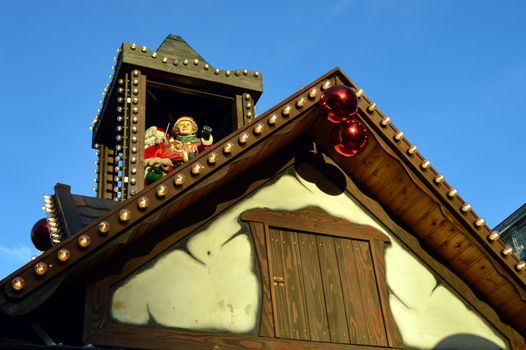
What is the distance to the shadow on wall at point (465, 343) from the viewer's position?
7.34 metres

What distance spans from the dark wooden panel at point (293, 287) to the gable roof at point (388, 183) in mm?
851

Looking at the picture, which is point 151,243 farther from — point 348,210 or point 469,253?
point 469,253

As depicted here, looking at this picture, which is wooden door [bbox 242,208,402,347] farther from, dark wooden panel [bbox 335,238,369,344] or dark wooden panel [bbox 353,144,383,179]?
dark wooden panel [bbox 353,144,383,179]

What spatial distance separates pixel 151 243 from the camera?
22.1ft

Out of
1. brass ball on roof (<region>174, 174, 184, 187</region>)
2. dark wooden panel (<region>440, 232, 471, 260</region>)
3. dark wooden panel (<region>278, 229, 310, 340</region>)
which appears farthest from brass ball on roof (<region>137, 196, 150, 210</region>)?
dark wooden panel (<region>440, 232, 471, 260</region>)

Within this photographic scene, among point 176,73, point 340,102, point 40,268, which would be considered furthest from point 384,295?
point 176,73

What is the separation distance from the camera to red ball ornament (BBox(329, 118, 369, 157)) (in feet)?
24.2

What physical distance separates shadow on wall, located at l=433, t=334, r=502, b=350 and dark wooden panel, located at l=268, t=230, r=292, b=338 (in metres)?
1.60

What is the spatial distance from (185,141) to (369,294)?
14.6 feet

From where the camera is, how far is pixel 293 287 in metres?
6.96

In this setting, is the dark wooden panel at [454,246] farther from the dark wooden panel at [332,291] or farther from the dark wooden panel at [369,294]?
the dark wooden panel at [332,291]

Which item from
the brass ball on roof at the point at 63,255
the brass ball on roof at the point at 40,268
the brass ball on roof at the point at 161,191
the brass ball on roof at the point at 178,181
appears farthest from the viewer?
the brass ball on roof at the point at 178,181

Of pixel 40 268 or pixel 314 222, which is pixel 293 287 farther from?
pixel 40 268

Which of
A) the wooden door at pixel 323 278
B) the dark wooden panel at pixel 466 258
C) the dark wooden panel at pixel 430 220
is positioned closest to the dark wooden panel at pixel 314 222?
the wooden door at pixel 323 278
